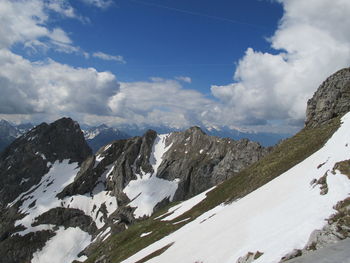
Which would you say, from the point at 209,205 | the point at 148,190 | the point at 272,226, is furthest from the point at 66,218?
the point at 272,226

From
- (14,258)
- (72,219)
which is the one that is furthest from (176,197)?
(14,258)

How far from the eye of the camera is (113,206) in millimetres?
179625

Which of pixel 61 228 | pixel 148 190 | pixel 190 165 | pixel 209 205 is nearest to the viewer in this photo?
pixel 209 205

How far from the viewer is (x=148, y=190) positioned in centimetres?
17200

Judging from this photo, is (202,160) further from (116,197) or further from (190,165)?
(116,197)

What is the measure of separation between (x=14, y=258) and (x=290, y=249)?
583 ft

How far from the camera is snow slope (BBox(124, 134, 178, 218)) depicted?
513 ft

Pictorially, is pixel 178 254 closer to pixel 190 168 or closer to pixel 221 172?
pixel 221 172

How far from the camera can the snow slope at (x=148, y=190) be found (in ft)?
513

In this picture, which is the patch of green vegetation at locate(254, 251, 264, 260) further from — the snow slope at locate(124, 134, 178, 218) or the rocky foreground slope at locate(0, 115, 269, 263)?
the snow slope at locate(124, 134, 178, 218)

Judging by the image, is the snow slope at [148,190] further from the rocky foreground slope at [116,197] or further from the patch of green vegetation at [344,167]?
the patch of green vegetation at [344,167]

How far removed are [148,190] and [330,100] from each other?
117329 millimetres

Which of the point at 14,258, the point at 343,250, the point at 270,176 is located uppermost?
the point at 14,258

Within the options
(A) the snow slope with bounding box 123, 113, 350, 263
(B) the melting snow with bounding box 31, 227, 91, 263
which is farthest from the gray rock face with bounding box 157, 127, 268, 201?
(A) the snow slope with bounding box 123, 113, 350, 263
